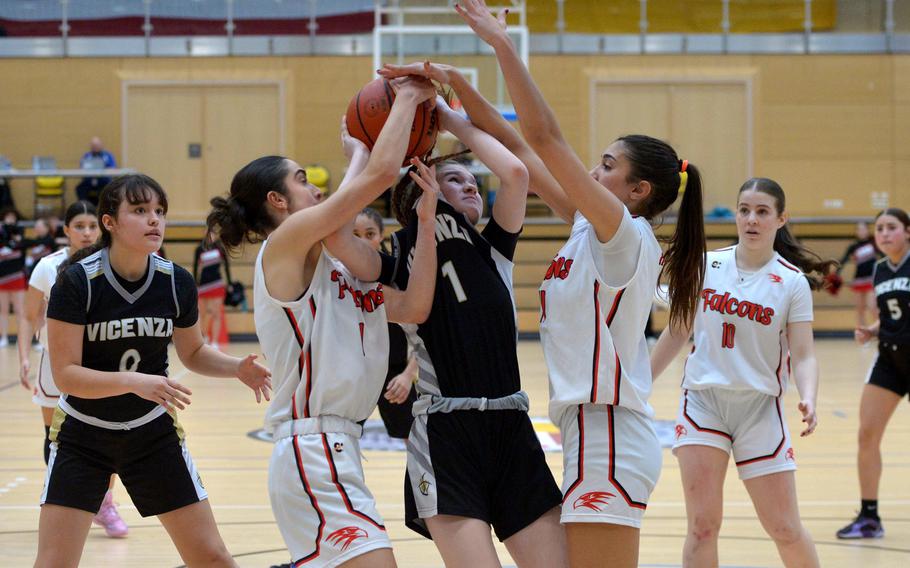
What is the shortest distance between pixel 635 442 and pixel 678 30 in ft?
57.1

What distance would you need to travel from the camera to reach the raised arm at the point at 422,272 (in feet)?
9.92

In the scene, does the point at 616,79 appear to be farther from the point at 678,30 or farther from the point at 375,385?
the point at 375,385

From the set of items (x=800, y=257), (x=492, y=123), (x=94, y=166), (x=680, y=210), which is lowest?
(x=800, y=257)

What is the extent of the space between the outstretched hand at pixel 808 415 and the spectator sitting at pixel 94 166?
47.8ft

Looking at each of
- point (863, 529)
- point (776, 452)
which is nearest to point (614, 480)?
point (776, 452)

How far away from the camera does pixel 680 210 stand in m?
3.41

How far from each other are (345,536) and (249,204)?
1.05 m

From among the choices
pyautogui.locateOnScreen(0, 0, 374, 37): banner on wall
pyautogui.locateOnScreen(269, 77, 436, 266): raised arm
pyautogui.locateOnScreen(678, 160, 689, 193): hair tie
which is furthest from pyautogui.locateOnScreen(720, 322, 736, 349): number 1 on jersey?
pyautogui.locateOnScreen(0, 0, 374, 37): banner on wall

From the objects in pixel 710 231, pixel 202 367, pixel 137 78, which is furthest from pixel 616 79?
pixel 202 367

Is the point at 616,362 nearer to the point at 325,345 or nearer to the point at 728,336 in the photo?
the point at 325,345

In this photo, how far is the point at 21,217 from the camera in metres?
17.6

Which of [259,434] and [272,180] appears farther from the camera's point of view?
[259,434]

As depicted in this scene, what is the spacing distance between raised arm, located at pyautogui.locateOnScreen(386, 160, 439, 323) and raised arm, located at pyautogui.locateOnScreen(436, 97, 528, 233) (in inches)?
8.0

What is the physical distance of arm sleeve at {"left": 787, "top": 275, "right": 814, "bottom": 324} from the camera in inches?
175
